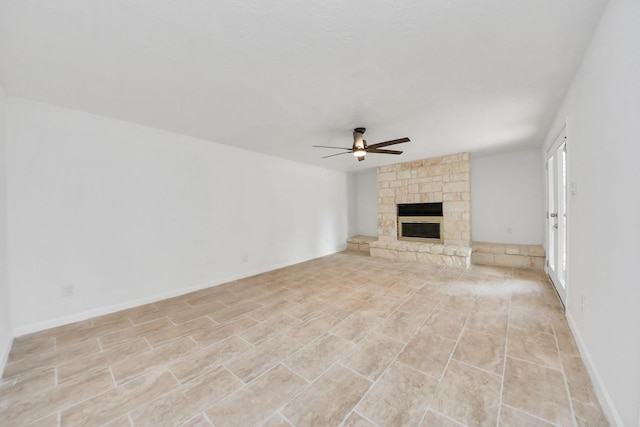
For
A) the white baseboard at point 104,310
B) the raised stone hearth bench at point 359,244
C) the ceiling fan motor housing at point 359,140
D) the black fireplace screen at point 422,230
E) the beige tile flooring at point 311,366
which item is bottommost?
the beige tile flooring at point 311,366

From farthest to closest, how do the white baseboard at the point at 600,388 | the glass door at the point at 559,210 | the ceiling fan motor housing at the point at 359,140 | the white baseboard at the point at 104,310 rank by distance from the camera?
the ceiling fan motor housing at the point at 359,140
the glass door at the point at 559,210
the white baseboard at the point at 104,310
the white baseboard at the point at 600,388

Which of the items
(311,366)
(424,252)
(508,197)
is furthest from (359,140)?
(508,197)

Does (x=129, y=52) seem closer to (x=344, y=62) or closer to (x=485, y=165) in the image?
(x=344, y=62)

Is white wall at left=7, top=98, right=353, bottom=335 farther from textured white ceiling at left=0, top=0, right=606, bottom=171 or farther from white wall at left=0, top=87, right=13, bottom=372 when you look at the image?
textured white ceiling at left=0, top=0, right=606, bottom=171

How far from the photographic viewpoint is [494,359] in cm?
188

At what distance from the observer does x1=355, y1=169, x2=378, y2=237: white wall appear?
7195 mm

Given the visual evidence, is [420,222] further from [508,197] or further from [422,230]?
[508,197]

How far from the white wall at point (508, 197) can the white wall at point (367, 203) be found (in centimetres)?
254

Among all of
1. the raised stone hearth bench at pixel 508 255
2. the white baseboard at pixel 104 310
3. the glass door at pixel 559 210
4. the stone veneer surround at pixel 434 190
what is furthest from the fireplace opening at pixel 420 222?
the white baseboard at pixel 104 310

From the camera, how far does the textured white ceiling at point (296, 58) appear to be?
4.61 ft

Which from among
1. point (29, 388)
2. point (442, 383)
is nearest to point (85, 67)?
point (29, 388)

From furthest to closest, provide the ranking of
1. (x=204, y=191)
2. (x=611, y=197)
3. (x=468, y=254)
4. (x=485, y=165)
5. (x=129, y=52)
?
1. (x=485, y=165)
2. (x=468, y=254)
3. (x=204, y=191)
4. (x=129, y=52)
5. (x=611, y=197)

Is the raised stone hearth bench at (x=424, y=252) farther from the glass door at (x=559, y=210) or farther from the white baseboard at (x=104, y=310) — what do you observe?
the white baseboard at (x=104, y=310)

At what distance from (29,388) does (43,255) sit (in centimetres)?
146
